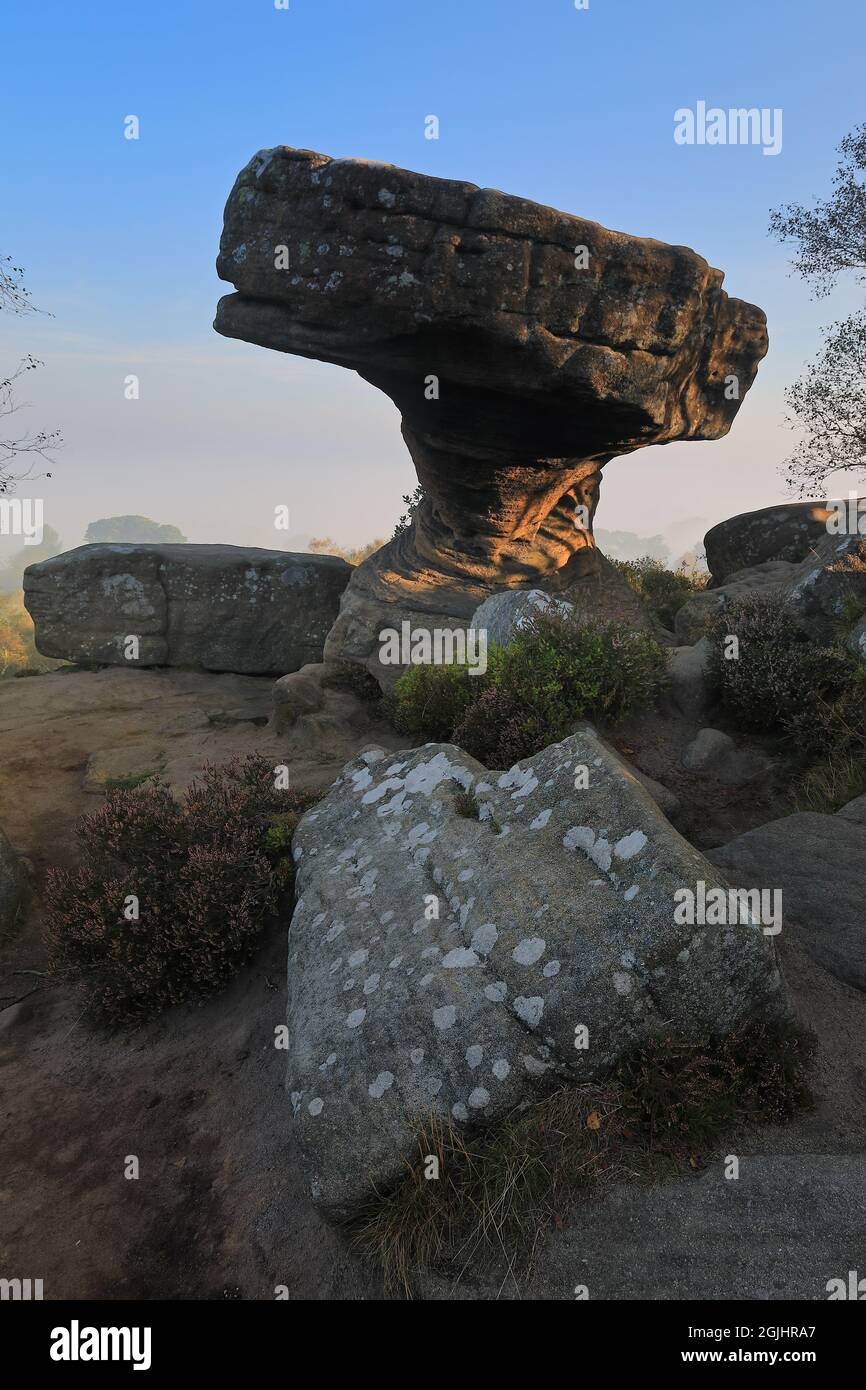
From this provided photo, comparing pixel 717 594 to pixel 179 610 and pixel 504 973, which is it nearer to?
pixel 179 610

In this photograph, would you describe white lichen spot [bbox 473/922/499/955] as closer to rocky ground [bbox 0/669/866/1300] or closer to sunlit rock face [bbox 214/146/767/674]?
rocky ground [bbox 0/669/866/1300]

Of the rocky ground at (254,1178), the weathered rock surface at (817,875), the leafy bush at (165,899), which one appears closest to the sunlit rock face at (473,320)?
the leafy bush at (165,899)

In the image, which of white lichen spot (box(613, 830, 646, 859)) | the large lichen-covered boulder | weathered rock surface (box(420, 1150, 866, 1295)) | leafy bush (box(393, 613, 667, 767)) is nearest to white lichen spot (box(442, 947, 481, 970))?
the large lichen-covered boulder

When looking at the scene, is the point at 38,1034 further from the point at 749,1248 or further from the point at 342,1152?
the point at 749,1248

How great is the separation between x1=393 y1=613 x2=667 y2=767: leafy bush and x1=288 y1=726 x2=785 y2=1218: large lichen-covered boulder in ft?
8.74

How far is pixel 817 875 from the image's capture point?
7133 mm

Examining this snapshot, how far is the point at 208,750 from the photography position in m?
12.9

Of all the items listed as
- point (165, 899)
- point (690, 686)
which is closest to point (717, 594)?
point (690, 686)

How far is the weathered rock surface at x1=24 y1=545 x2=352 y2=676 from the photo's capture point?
1848cm

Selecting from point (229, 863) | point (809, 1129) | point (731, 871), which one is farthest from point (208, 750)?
point (809, 1129)

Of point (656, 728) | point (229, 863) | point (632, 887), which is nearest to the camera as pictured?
point (632, 887)

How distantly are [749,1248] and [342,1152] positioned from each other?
2350 mm

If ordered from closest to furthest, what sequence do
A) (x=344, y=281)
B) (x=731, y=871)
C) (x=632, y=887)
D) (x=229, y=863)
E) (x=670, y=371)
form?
(x=632, y=887) → (x=731, y=871) → (x=229, y=863) → (x=344, y=281) → (x=670, y=371)

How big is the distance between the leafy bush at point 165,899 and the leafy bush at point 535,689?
8.34 feet
